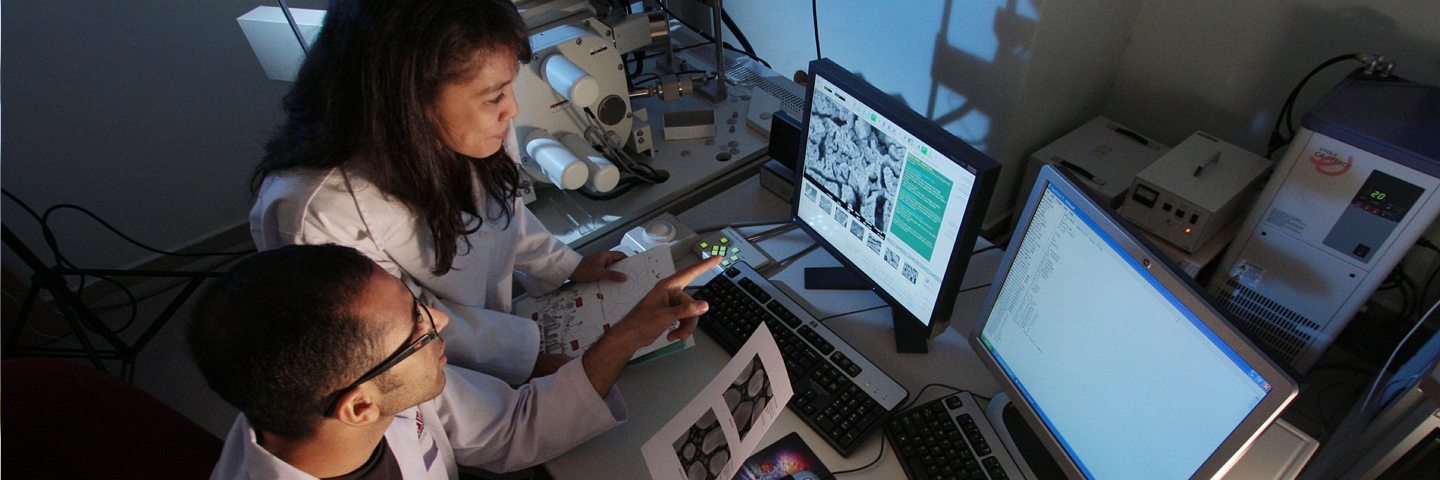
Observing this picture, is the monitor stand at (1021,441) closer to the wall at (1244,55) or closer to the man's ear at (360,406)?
the man's ear at (360,406)

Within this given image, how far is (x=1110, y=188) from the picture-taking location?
1712mm

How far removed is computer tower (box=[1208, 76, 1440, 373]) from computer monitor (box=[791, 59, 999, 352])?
60 centimetres

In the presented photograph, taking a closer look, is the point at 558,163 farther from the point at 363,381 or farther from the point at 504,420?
the point at 363,381

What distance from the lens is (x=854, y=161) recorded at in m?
1.13

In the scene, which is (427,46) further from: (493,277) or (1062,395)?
(1062,395)

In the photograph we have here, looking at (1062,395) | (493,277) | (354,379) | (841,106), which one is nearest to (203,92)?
(493,277)

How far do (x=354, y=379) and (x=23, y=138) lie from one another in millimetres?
2037

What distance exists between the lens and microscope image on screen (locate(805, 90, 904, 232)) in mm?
1062

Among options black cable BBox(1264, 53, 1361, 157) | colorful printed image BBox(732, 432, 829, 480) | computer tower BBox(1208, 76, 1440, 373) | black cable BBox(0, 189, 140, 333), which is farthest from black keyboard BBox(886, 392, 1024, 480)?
black cable BBox(0, 189, 140, 333)

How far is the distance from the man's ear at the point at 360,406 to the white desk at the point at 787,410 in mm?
303

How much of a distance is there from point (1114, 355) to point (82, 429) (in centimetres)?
129

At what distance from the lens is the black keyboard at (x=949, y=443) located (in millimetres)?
986

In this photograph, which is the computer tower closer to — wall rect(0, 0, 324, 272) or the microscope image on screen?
the microscope image on screen

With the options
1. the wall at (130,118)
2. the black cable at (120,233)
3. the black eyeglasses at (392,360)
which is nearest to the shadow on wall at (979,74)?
the black eyeglasses at (392,360)
